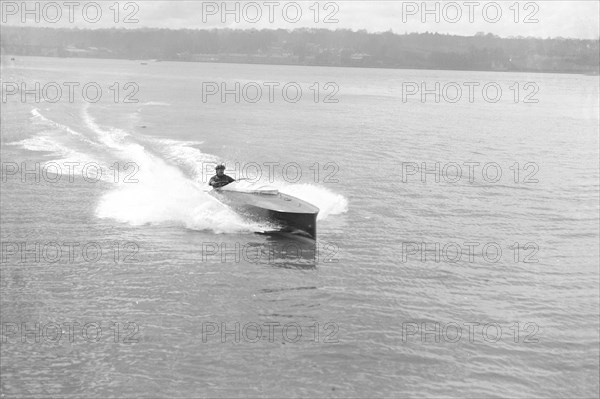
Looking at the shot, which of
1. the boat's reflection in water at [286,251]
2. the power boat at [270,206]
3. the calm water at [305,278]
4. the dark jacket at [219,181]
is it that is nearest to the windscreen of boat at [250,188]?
the power boat at [270,206]

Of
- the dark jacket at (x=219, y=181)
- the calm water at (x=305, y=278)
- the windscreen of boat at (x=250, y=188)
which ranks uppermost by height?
the dark jacket at (x=219, y=181)

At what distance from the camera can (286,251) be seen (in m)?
25.5

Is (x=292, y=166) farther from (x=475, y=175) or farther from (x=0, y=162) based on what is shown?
(x=0, y=162)

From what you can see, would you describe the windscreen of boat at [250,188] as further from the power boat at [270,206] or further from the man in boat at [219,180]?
the man in boat at [219,180]

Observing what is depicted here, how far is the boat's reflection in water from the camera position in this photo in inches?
949

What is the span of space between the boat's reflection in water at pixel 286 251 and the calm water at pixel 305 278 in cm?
11

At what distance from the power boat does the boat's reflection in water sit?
35 centimetres

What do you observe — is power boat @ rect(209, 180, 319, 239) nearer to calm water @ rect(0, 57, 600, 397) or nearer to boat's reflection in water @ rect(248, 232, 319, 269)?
boat's reflection in water @ rect(248, 232, 319, 269)

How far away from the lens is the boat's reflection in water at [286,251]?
24.1 m

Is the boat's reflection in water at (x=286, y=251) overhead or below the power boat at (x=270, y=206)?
below

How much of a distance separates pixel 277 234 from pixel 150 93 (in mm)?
83299

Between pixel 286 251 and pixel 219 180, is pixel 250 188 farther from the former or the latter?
pixel 286 251

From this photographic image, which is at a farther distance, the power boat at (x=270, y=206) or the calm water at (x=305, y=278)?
the power boat at (x=270, y=206)

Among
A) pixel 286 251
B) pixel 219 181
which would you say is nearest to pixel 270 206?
pixel 286 251
